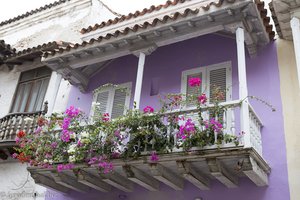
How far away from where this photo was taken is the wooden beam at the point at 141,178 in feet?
24.9

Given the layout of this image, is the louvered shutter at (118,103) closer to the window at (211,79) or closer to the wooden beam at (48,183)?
the window at (211,79)

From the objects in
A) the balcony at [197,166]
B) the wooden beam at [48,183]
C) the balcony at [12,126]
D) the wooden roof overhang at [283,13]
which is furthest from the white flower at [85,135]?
the wooden roof overhang at [283,13]

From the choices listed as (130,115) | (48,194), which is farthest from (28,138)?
(130,115)

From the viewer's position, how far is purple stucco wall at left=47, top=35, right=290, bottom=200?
7387mm

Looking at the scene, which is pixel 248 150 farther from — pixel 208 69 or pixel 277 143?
pixel 208 69

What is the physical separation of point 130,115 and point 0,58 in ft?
25.2

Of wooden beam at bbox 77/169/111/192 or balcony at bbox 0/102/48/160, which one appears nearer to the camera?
wooden beam at bbox 77/169/111/192

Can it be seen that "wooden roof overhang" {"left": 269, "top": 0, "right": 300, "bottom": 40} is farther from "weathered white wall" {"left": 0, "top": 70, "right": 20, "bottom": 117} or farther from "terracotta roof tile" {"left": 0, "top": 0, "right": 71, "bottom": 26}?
"terracotta roof tile" {"left": 0, "top": 0, "right": 71, "bottom": 26}

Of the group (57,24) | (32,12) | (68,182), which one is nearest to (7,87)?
(57,24)

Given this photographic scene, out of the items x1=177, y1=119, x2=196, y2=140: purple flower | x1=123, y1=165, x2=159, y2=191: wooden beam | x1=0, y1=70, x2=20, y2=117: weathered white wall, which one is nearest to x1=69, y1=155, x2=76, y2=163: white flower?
x1=123, y1=165, x2=159, y2=191: wooden beam

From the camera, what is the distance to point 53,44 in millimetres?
11688

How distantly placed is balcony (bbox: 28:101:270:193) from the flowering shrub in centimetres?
10

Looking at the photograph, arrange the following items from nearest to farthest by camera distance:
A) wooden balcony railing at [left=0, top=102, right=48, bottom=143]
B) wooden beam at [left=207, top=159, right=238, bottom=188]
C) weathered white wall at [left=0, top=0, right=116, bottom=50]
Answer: wooden beam at [left=207, top=159, right=238, bottom=188]
wooden balcony railing at [left=0, top=102, right=48, bottom=143]
weathered white wall at [left=0, top=0, right=116, bottom=50]

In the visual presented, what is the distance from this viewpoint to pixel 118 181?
8.28 metres
